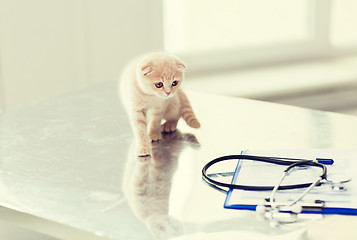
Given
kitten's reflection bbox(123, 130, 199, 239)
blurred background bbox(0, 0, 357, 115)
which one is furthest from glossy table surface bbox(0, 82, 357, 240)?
blurred background bbox(0, 0, 357, 115)

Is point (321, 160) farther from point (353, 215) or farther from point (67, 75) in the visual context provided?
point (67, 75)

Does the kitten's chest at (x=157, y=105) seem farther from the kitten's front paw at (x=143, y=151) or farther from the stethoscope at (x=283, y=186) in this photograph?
the stethoscope at (x=283, y=186)

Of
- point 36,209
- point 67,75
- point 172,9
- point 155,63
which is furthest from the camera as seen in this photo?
point 172,9

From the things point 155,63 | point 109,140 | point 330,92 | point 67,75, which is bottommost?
point 330,92

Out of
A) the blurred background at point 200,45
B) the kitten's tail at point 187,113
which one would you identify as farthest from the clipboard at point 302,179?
the blurred background at point 200,45

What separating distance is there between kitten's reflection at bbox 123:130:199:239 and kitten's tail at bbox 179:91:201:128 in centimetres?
3

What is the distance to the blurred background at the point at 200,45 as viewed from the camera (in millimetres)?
2045

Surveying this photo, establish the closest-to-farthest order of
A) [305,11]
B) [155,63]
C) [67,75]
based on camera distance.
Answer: [155,63] → [67,75] → [305,11]

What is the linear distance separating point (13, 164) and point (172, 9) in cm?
152

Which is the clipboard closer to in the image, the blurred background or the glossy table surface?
the glossy table surface

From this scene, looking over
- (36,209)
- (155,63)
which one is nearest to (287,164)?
(155,63)

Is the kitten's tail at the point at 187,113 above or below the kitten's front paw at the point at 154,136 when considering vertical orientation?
above

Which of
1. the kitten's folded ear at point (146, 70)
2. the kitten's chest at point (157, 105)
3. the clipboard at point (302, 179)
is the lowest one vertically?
the clipboard at point (302, 179)

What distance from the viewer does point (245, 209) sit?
2.88 ft
